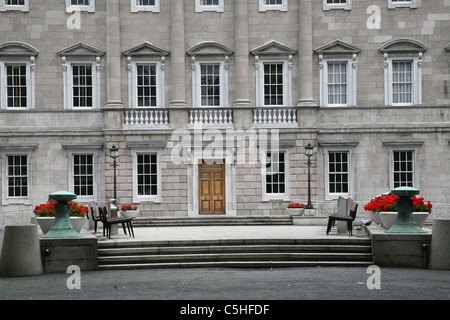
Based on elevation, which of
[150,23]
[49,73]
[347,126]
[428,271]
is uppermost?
[150,23]

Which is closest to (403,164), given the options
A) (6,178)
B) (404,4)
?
(404,4)

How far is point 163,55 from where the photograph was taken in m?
33.5

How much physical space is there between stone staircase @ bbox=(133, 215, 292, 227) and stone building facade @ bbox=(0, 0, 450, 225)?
1.52 metres

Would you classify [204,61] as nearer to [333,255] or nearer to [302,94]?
[302,94]

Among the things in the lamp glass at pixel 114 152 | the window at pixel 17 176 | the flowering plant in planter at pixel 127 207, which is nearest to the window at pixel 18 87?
the window at pixel 17 176

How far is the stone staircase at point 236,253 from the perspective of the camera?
57.3 ft

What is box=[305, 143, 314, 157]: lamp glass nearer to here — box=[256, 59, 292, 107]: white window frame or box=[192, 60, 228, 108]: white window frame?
box=[256, 59, 292, 107]: white window frame

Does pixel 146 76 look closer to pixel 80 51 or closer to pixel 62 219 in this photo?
pixel 80 51

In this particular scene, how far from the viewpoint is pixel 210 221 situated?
101ft

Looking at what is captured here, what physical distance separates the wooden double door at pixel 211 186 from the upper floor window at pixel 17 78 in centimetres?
899

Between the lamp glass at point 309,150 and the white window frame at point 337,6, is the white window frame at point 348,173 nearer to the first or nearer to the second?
the lamp glass at point 309,150
